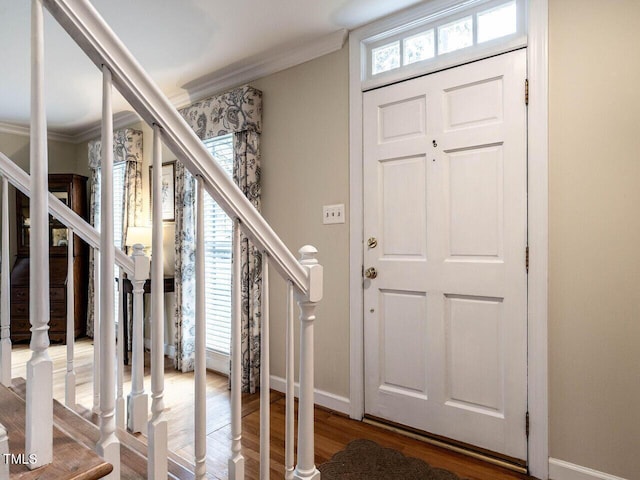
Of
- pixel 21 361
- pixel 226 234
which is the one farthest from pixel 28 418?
pixel 21 361

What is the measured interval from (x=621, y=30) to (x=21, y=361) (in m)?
4.77

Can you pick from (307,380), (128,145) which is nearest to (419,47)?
(307,380)

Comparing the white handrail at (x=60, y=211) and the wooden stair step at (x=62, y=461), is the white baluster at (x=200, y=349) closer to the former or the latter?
the wooden stair step at (x=62, y=461)

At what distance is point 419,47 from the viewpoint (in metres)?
2.17

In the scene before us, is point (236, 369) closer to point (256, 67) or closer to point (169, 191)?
Result: point (256, 67)

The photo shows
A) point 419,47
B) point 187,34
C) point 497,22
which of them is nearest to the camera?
point 497,22

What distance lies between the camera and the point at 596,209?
5.45 feet

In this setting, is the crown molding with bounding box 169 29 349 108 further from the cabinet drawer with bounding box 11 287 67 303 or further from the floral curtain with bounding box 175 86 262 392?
the cabinet drawer with bounding box 11 287 67 303

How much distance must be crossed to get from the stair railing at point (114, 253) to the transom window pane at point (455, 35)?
161 cm

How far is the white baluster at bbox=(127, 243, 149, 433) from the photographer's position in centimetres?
149

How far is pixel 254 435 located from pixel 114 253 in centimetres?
177

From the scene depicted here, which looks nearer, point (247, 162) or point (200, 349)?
point (200, 349)

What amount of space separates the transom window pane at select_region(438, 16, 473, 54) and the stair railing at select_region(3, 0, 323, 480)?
161 centimetres

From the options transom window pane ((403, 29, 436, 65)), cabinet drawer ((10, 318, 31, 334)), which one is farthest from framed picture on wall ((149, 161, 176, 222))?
transom window pane ((403, 29, 436, 65))
